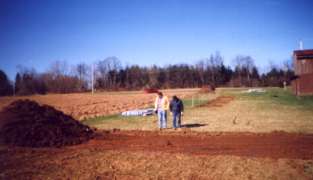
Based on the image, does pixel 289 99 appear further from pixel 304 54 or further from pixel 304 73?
pixel 304 54

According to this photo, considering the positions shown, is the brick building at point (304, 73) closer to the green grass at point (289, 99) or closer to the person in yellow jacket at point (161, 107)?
the green grass at point (289, 99)

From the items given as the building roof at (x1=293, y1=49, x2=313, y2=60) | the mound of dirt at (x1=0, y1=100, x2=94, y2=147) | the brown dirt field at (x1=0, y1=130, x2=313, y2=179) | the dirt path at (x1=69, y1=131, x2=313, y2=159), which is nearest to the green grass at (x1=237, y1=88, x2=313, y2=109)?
the building roof at (x1=293, y1=49, x2=313, y2=60)

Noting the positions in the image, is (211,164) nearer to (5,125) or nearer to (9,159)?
(9,159)

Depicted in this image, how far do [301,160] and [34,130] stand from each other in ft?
33.3

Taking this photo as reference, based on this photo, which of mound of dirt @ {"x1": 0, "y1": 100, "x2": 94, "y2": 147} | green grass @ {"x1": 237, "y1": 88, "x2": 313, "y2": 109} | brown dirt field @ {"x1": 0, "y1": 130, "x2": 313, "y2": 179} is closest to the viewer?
brown dirt field @ {"x1": 0, "y1": 130, "x2": 313, "y2": 179}

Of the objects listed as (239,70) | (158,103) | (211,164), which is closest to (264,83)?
(239,70)

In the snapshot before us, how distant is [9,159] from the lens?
919 centimetres

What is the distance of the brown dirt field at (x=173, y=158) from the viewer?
23.8 feet

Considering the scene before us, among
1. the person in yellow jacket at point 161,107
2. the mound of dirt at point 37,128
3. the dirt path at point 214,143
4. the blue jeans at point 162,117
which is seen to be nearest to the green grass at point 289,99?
the dirt path at point 214,143

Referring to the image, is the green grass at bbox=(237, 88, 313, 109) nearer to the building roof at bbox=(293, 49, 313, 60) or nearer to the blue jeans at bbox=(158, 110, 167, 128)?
the building roof at bbox=(293, 49, 313, 60)

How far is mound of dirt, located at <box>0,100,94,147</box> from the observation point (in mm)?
11688

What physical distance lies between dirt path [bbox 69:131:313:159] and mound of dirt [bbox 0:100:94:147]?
1.04m

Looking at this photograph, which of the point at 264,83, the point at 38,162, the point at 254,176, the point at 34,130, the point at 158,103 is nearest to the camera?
the point at 254,176

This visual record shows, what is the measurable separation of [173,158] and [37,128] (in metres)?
6.75
